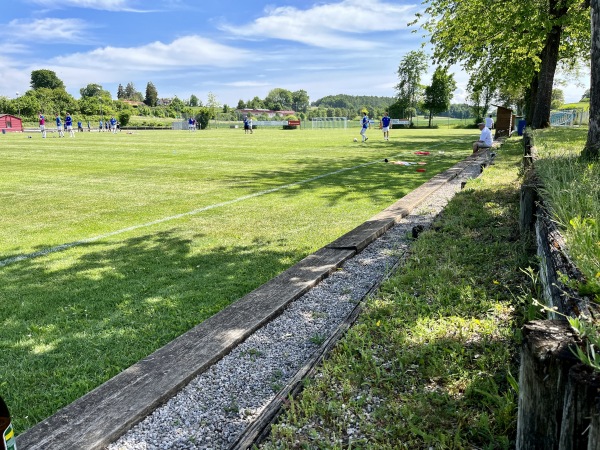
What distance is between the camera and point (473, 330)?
3.29 meters

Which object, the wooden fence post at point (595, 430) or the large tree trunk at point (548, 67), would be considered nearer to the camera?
the wooden fence post at point (595, 430)

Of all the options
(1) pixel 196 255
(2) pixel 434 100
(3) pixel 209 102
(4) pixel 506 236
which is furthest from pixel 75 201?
(3) pixel 209 102

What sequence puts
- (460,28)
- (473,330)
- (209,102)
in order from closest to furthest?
1. (473,330)
2. (460,28)
3. (209,102)

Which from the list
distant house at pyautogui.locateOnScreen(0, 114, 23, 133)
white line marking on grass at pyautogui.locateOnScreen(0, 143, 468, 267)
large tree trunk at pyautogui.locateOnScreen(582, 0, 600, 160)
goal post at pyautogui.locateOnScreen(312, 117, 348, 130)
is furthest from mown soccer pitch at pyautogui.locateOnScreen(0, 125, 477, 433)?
goal post at pyautogui.locateOnScreen(312, 117, 348, 130)

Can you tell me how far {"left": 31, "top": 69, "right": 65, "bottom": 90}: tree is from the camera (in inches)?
6604

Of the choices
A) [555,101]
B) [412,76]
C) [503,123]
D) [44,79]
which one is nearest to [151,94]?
[44,79]

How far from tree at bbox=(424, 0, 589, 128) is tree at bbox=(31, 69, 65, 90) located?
174m

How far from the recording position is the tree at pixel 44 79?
167750 millimetres

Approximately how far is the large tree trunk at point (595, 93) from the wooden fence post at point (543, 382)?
7079 mm

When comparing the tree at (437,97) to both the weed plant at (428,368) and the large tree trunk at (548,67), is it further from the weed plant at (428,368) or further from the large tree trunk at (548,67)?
the weed plant at (428,368)

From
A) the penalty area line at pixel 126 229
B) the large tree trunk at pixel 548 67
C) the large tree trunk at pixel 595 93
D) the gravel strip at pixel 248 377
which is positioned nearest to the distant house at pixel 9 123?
the large tree trunk at pixel 548 67

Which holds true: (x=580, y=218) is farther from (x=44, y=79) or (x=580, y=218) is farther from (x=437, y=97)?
(x=44, y=79)

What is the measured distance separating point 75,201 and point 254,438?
30.4 ft

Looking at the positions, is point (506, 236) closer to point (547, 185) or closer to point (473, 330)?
point (547, 185)
